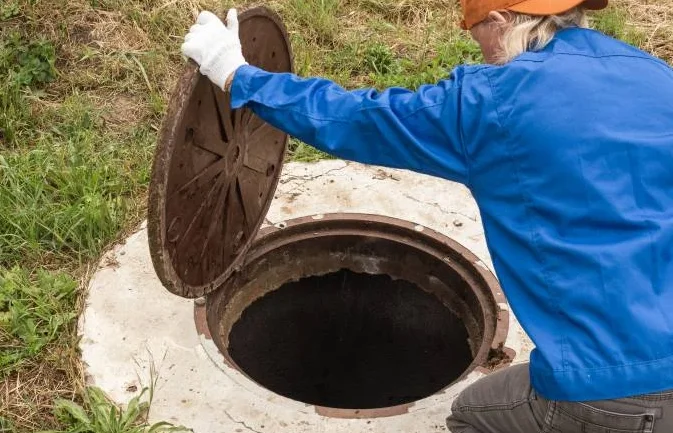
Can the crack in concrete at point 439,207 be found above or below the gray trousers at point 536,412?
below

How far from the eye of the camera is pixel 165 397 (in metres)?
2.90

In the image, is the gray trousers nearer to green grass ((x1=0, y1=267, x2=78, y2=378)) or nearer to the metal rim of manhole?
the metal rim of manhole

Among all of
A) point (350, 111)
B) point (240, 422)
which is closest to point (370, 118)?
point (350, 111)

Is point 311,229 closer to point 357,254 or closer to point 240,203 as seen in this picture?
point 357,254

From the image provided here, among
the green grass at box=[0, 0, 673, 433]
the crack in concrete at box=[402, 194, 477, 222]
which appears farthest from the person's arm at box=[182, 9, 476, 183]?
the crack in concrete at box=[402, 194, 477, 222]

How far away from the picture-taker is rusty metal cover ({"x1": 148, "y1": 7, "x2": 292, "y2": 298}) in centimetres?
258

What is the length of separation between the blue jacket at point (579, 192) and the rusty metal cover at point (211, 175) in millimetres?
793

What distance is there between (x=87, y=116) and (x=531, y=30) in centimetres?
323

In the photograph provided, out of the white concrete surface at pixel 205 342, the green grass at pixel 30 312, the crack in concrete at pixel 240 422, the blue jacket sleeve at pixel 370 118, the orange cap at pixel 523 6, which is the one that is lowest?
the green grass at pixel 30 312

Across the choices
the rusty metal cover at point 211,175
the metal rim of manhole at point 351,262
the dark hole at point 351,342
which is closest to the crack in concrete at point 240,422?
the rusty metal cover at point 211,175

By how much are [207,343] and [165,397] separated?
0.95 feet

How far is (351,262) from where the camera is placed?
13.1 feet

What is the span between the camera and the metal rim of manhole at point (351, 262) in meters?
3.54

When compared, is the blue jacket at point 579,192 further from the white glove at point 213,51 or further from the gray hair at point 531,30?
the white glove at point 213,51
